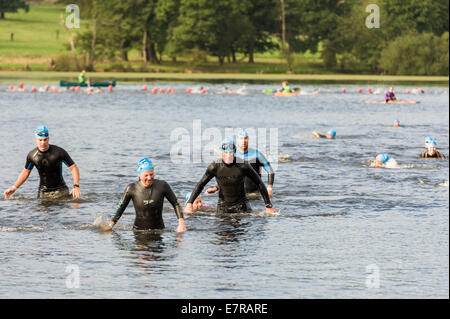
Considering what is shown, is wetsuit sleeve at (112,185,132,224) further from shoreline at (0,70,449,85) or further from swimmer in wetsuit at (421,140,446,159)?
shoreline at (0,70,449,85)

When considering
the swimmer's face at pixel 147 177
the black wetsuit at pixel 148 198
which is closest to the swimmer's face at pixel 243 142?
the black wetsuit at pixel 148 198

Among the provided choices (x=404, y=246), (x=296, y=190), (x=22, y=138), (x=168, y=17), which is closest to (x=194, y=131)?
(x=22, y=138)

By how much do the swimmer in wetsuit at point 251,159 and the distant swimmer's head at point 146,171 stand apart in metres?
2.74

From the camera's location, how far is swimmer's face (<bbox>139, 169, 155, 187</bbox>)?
652 inches

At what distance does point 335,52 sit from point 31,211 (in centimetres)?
10926

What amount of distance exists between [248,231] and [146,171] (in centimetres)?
306

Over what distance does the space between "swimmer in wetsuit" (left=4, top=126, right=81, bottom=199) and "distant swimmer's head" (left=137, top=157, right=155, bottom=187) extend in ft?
10.9

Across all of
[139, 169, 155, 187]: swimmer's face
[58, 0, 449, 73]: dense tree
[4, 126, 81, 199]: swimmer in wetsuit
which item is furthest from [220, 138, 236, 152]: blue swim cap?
[58, 0, 449, 73]: dense tree

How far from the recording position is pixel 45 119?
49.9 meters

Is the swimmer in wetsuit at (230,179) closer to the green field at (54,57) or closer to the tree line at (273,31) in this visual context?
the green field at (54,57)

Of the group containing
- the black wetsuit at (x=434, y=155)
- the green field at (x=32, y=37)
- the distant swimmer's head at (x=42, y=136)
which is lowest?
the black wetsuit at (x=434, y=155)

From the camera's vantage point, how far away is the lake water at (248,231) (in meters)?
14.1

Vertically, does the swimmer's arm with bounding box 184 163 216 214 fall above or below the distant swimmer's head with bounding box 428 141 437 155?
above
